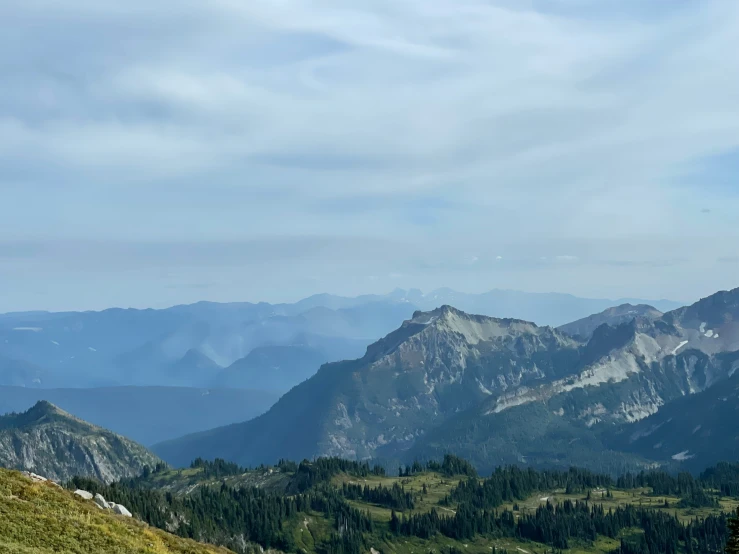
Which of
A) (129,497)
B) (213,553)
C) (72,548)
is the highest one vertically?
(72,548)

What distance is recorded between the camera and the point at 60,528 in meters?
65.6

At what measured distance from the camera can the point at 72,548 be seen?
6234 cm

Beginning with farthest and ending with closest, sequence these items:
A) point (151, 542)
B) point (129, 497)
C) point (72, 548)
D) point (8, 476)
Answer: point (129, 497), point (8, 476), point (151, 542), point (72, 548)

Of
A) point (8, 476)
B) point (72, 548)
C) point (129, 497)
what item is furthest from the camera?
point (129, 497)

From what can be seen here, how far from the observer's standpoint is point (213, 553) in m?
81.8

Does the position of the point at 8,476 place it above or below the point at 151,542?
above

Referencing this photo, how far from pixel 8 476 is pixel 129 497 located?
12040cm

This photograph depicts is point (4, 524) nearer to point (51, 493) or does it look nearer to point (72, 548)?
point (72, 548)

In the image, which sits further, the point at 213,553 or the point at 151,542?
the point at 213,553

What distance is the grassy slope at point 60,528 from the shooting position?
202 feet

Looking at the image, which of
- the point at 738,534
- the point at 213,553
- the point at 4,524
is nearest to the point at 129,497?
the point at 213,553

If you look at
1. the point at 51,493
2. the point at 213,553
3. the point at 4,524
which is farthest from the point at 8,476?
the point at 213,553

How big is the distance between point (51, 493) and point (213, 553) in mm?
17750

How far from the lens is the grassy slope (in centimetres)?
6156
